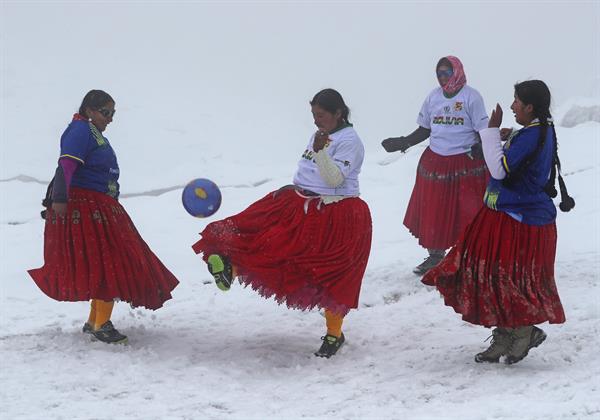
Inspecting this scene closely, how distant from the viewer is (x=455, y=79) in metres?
5.79

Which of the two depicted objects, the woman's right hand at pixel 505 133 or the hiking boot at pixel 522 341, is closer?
the hiking boot at pixel 522 341

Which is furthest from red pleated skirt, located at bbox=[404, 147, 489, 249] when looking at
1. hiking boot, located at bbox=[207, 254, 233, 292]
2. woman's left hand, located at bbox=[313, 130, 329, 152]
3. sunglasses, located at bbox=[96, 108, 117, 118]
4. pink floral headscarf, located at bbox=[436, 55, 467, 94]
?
sunglasses, located at bbox=[96, 108, 117, 118]

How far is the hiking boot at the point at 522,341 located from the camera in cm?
393

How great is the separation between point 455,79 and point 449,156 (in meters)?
0.59

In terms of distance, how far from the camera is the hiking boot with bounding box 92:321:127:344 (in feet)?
14.9

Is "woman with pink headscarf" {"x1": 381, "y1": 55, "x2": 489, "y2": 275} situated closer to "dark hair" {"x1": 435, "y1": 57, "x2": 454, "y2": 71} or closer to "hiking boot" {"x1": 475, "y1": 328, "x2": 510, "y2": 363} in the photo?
"dark hair" {"x1": 435, "y1": 57, "x2": 454, "y2": 71}

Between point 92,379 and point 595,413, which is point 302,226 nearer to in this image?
point 92,379

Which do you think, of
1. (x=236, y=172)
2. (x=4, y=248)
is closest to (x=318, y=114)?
(x=4, y=248)

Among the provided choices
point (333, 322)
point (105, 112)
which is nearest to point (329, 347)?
point (333, 322)

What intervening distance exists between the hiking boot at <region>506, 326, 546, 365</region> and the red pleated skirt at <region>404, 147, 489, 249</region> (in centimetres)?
182

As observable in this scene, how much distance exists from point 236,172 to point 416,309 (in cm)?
948

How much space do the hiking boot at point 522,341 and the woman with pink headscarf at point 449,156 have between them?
73.9 inches

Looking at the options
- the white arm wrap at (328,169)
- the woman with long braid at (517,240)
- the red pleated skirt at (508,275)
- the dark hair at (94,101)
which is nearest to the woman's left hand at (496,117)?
the woman with long braid at (517,240)

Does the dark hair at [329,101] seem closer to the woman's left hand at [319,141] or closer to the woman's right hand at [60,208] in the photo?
the woman's left hand at [319,141]
